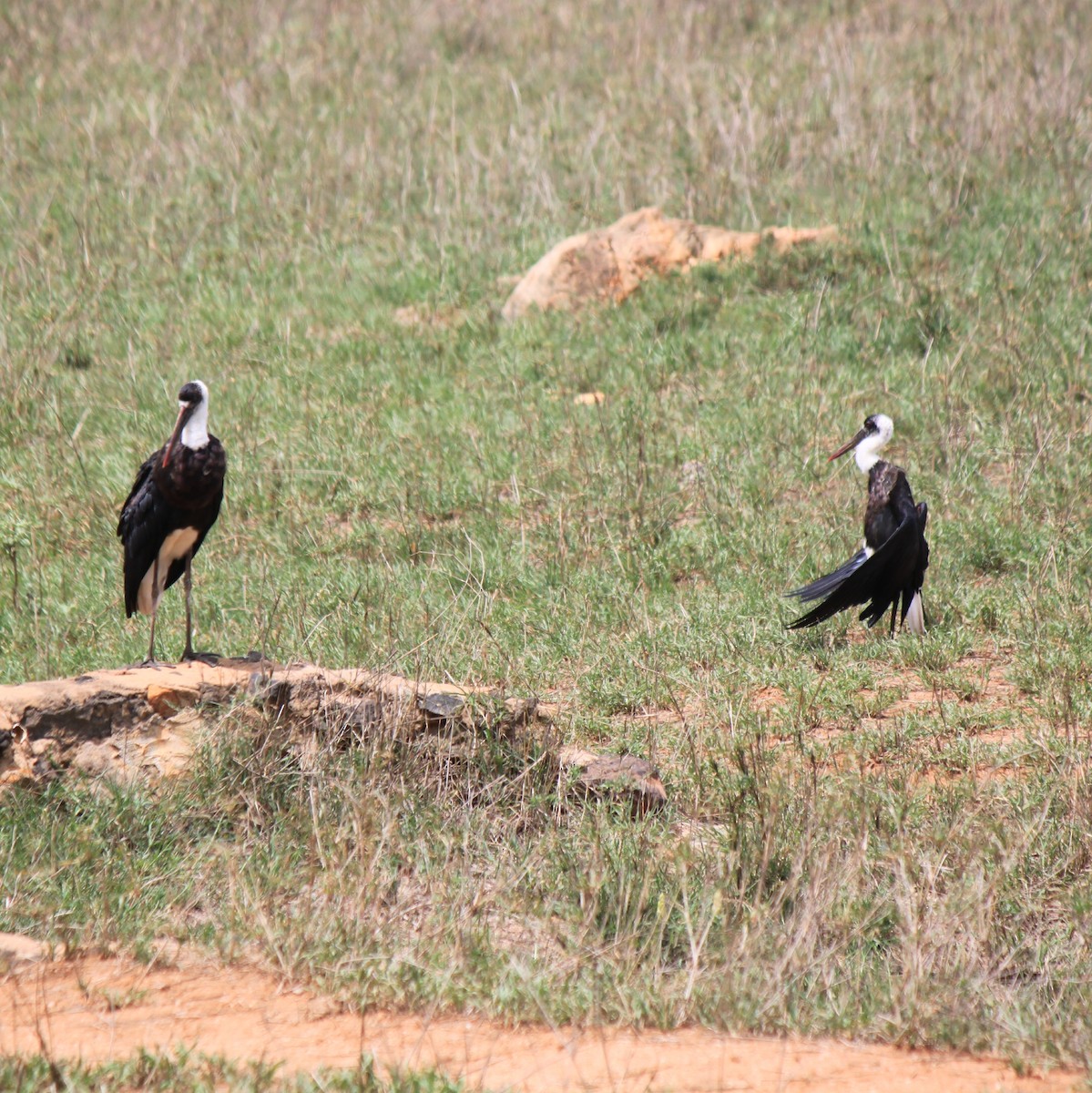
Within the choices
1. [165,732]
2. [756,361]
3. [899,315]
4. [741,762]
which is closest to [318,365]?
[756,361]

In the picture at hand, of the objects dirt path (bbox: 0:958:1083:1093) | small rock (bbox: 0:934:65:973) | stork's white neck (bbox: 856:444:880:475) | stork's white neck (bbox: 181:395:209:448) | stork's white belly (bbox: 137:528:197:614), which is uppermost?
stork's white neck (bbox: 181:395:209:448)

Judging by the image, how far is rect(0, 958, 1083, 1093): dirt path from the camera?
3.02 meters

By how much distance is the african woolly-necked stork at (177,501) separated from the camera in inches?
207

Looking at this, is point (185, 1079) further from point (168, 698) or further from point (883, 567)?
point (883, 567)

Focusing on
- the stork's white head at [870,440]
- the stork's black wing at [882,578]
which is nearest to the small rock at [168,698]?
the stork's black wing at [882,578]

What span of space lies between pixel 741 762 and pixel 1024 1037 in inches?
50.0

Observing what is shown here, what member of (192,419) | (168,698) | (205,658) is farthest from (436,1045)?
(192,419)

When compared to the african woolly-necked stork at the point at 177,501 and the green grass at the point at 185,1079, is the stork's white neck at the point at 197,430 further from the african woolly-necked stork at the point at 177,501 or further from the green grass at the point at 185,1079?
the green grass at the point at 185,1079

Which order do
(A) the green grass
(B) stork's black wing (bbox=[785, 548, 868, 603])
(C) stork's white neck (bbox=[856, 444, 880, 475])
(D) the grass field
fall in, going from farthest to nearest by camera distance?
(C) stork's white neck (bbox=[856, 444, 880, 475]) < (B) stork's black wing (bbox=[785, 548, 868, 603]) < (D) the grass field < (A) the green grass

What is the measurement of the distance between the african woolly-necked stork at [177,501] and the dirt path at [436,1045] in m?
1.85

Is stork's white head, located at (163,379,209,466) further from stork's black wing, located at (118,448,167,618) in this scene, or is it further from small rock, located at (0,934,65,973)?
small rock, located at (0,934,65,973)

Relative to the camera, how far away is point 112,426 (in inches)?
339

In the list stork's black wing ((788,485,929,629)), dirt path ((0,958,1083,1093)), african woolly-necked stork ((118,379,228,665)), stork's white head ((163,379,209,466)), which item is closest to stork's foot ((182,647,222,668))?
african woolly-necked stork ((118,379,228,665))

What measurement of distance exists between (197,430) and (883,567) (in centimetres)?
302
